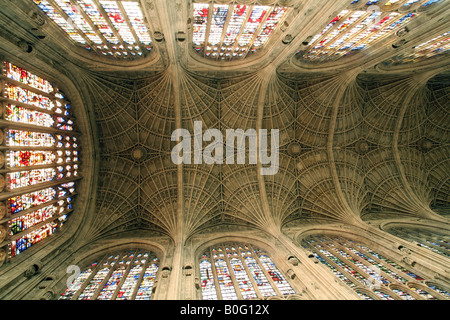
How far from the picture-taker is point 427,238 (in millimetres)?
15391

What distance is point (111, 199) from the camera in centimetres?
1734

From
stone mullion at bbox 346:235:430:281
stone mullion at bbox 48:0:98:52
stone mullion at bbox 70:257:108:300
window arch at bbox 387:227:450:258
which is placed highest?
stone mullion at bbox 48:0:98:52

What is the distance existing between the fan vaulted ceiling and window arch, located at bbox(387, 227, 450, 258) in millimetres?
1646

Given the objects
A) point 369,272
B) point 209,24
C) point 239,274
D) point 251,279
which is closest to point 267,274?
point 251,279

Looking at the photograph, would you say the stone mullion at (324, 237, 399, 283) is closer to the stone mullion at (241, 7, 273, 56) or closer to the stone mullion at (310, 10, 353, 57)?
the stone mullion at (310, 10, 353, 57)

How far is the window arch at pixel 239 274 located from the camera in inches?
450

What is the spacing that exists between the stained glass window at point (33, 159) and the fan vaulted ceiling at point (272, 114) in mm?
1752

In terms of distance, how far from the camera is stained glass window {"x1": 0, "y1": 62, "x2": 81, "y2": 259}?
10.4 metres

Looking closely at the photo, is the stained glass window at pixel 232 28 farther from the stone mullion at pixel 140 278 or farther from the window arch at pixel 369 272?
the stone mullion at pixel 140 278

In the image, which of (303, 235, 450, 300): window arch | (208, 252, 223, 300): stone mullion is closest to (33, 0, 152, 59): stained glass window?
(208, 252, 223, 300): stone mullion

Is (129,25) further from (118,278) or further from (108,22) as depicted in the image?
(118,278)

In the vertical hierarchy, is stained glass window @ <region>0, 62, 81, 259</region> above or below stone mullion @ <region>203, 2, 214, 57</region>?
below

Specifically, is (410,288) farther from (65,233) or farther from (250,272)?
(65,233)

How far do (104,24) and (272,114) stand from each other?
38.5ft
